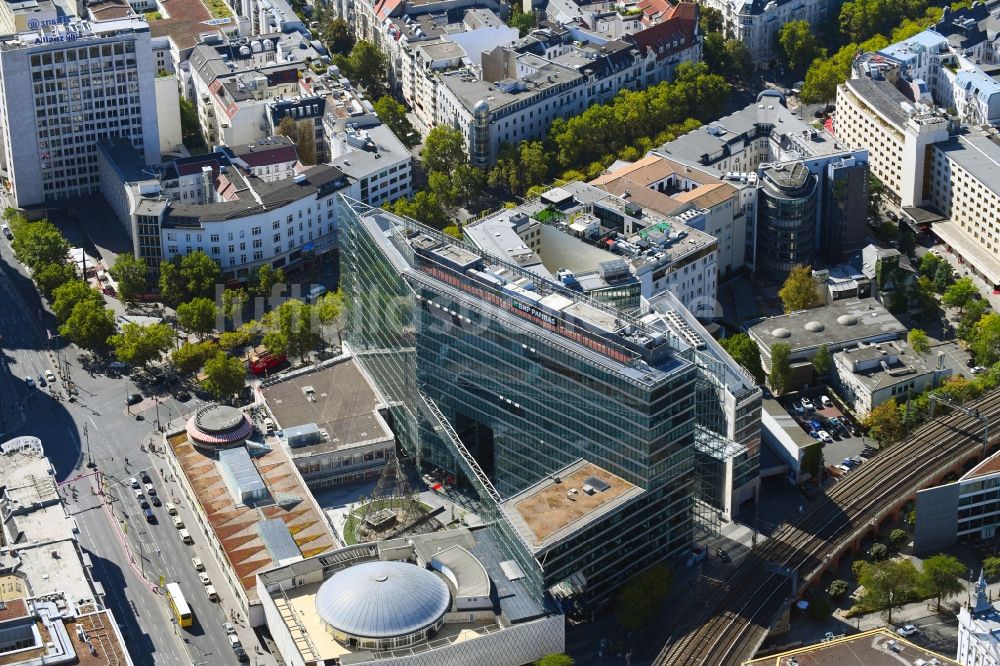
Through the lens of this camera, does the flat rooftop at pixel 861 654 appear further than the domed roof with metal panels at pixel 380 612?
No

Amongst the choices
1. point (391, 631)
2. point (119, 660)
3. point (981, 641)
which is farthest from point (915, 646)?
point (119, 660)

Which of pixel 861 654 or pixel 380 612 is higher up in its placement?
pixel 380 612

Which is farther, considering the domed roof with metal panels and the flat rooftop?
the domed roof with metal panels

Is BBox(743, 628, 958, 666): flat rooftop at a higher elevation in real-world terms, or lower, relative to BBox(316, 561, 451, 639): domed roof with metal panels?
lower

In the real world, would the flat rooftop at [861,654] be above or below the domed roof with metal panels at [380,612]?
below

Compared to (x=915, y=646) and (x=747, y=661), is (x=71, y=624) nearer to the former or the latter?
(x=747, y=661)

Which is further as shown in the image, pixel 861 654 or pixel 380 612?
pixel 380 612
